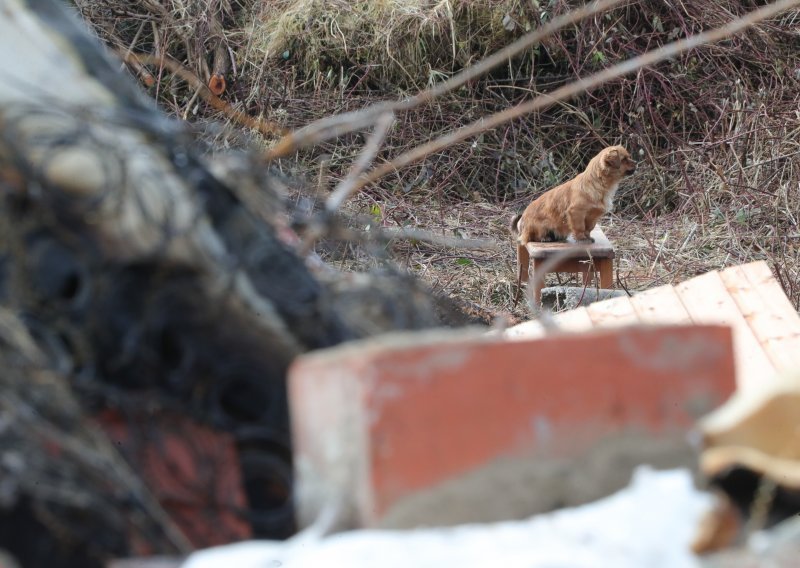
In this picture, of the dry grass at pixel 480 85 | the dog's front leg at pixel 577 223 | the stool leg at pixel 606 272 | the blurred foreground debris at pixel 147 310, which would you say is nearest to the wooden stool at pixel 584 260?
the stool leg at pixel 606 272

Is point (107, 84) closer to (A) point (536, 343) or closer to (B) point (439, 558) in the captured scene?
(A) point (536, 343)

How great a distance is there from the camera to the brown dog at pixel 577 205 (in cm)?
699

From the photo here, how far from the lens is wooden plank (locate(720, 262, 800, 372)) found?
2.57 metres

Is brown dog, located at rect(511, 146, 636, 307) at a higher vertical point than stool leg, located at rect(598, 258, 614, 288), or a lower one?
lower

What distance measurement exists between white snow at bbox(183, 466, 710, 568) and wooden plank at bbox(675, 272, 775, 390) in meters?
1.32

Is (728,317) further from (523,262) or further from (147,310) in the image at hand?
(523,262)

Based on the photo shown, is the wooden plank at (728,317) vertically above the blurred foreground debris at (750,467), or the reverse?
the blurred foreground debris at (750,467)

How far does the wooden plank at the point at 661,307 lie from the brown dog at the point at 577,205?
3.77 metres

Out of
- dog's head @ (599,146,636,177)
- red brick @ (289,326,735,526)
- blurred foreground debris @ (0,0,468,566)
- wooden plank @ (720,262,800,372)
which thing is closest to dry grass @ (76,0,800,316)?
dog's head @ (599,146,636,177)

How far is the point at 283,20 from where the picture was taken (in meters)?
9.45

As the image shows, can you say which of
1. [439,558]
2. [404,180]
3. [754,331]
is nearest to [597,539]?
[439,558]

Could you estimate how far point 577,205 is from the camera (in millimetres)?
6965

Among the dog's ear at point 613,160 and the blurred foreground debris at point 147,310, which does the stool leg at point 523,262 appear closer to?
the dog's ear at point 613,160

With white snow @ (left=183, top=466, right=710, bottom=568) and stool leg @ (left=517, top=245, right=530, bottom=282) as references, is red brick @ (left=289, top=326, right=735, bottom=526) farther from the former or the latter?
stool leg @ (left=517, top=245, right=530, bottom=282)
